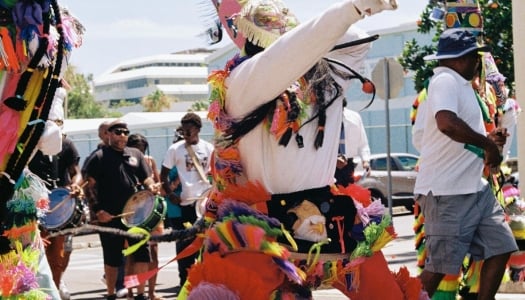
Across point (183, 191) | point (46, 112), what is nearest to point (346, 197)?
point (46, 112)

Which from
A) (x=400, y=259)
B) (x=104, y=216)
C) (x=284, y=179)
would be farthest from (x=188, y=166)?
(x=284, y=179)

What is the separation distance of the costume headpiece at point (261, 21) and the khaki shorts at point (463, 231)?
2.19 m

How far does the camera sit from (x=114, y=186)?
35.9 ft

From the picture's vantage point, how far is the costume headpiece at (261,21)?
527 cm

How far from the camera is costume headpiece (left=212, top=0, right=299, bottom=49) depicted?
527cm

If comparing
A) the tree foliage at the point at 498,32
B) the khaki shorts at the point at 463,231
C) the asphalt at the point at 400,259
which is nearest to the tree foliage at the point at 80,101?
the asphalt at the point at 400,259

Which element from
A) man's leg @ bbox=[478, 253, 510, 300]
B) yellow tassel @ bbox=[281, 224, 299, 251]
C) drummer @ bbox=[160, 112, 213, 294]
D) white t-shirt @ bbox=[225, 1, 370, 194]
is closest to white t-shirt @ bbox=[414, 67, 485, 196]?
man's leg @ bbox=[478, 253, 510, 300]

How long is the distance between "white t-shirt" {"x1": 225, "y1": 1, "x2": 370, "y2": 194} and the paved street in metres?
4.46

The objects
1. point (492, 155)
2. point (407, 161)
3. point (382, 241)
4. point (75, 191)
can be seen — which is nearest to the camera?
point (382, 241)

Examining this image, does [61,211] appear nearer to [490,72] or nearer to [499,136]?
[490,72]

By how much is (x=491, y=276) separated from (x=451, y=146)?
847mm

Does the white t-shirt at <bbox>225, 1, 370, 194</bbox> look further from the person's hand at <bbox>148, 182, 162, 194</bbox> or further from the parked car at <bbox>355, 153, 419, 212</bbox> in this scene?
the parked car at <bbox>355, 153, 419, 212</bbox>

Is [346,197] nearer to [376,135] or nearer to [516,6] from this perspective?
[516,6]

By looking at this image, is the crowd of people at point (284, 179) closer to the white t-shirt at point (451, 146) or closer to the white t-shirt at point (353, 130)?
the white t-shirt at point (451, 146)
